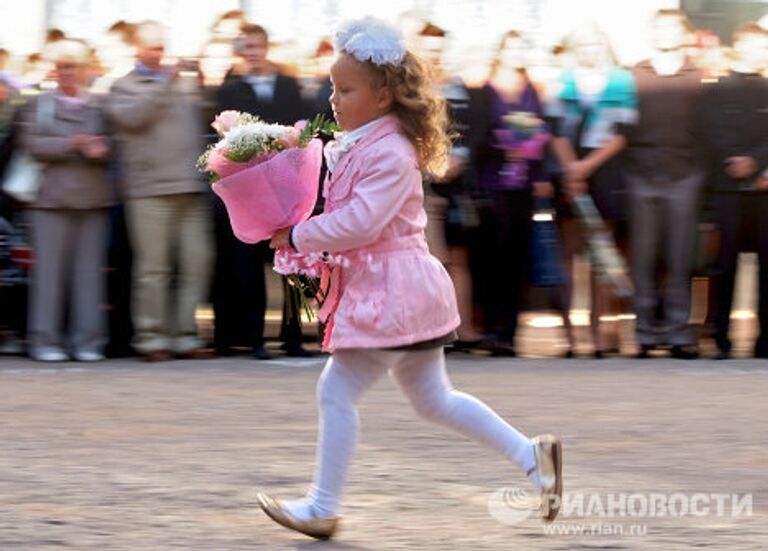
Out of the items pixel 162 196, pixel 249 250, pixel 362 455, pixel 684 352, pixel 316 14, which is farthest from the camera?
pixel 316 14

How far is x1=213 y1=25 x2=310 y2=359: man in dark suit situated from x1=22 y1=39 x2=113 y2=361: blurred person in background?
0.75 metres

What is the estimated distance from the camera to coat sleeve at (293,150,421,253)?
5.88 m

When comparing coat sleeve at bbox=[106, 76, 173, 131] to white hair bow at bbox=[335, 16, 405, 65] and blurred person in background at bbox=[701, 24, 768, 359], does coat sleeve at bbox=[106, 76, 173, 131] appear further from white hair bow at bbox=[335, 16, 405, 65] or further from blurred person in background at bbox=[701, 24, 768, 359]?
white hair bow at bbox=[335, 16, 405, 65]

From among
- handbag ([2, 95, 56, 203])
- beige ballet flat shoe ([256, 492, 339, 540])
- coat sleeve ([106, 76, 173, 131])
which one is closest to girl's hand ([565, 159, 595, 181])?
coat sleeve ([106, 76, 173, 131])

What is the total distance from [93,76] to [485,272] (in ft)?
9.15

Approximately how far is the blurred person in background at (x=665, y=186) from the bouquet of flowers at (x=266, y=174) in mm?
5935

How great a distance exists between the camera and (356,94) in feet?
19.7

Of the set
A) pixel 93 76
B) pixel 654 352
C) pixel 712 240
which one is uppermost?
pixel 93 76

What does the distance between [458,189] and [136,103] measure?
2085 millimetres

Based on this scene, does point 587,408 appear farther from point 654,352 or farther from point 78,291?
point 78,291

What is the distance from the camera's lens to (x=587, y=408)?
9.18 m

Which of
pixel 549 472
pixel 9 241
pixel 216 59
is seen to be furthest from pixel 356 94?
pixel 216 59

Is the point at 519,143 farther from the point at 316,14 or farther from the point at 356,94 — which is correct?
the point at 356,94

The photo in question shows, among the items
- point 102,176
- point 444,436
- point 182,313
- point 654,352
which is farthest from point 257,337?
point 444,436
